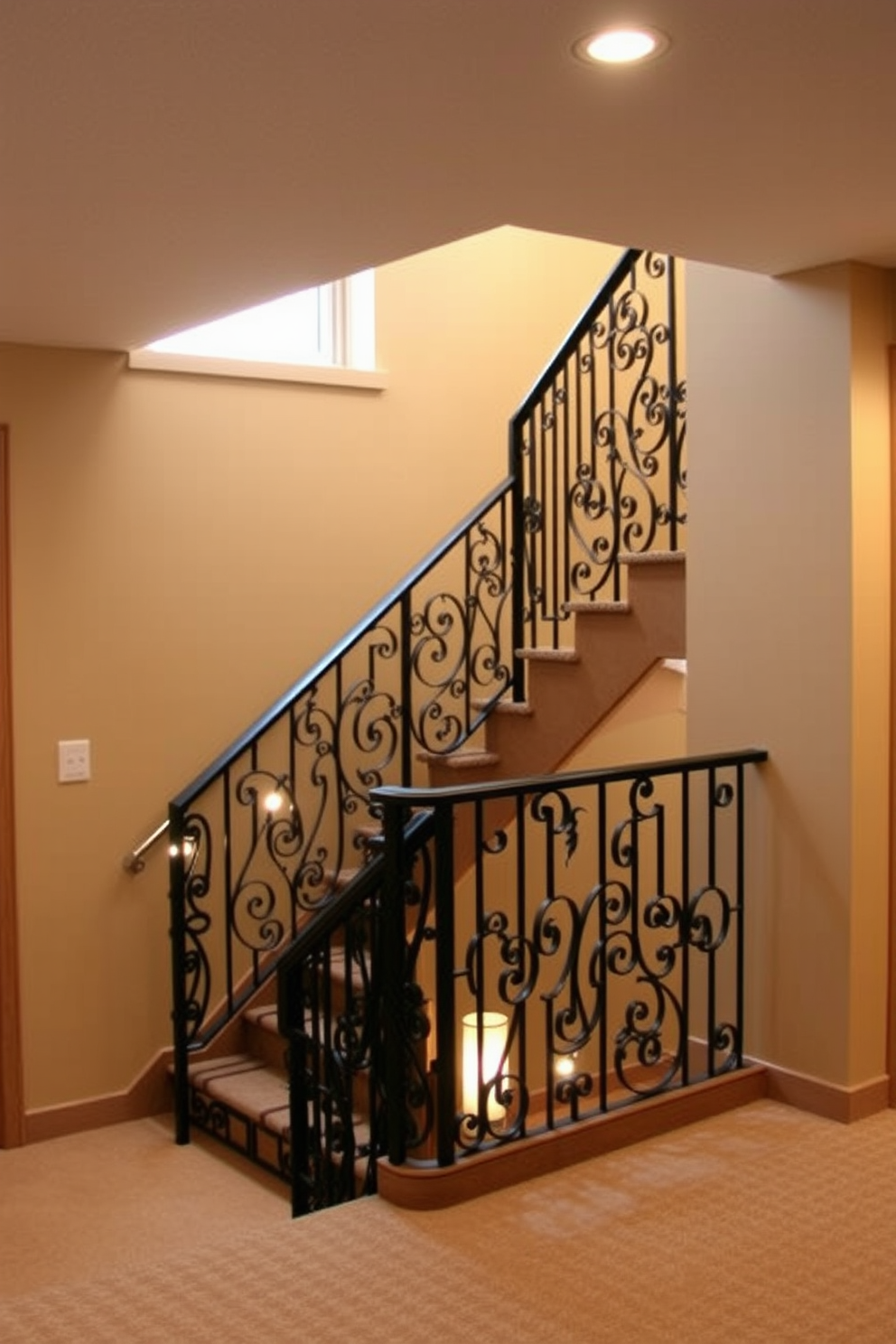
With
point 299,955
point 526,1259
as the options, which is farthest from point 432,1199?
point 299,955

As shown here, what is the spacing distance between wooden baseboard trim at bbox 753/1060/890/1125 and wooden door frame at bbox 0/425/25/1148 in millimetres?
2438

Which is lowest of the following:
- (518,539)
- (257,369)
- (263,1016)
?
(263,1016)

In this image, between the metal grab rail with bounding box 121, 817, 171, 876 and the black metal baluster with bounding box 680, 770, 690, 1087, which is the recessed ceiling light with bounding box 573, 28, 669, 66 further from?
the metal grab rail with bounding box 121, 817, 171, 876

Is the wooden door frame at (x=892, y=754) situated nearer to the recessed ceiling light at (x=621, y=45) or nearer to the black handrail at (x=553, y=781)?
the black handrail at (x=553, y=781)

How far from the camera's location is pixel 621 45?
2.21 m

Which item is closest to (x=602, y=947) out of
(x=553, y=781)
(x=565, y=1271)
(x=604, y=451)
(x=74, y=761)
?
(x=553, y=781)

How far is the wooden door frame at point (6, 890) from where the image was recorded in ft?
15.3

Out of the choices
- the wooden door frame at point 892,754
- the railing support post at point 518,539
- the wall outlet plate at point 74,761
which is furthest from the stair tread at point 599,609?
the wall outlet plate at point 74,761

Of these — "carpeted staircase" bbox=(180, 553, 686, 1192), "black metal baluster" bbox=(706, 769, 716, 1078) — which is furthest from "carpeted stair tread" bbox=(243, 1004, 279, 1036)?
"black metal baluster" bbox=(706, 769, 716, 1078)

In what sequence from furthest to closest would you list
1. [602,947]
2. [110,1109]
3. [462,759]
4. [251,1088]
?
[462,759]
[110,1109]
[251,1088]
[602,947]

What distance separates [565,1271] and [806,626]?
171cm

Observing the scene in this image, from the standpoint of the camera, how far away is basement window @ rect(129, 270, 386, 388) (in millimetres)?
5234

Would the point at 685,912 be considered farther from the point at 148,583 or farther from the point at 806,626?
the point at 148,583

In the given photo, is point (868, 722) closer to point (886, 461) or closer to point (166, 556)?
point (886, 461)
